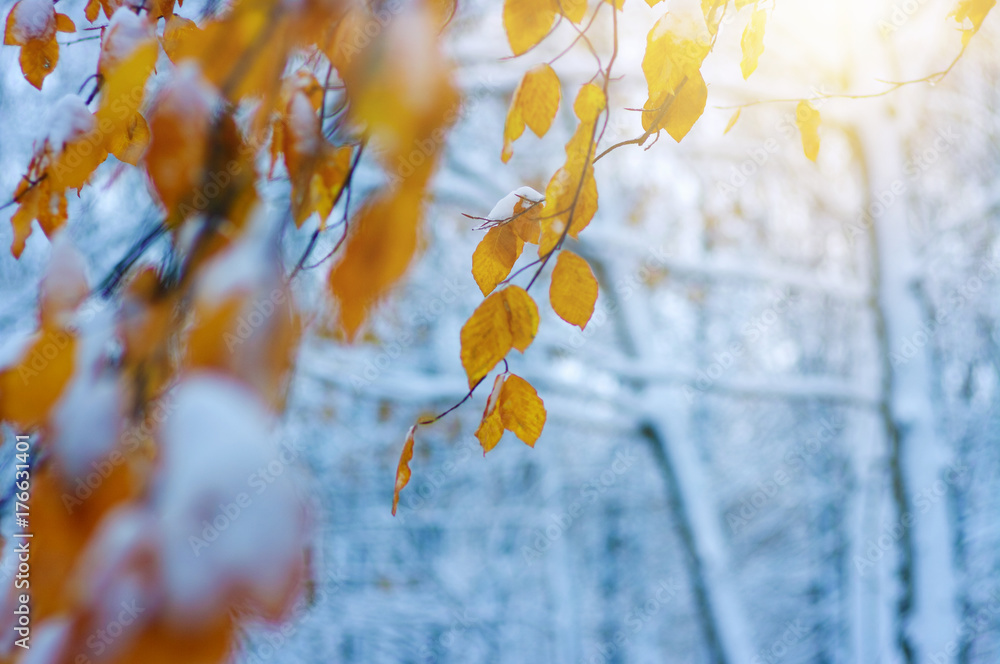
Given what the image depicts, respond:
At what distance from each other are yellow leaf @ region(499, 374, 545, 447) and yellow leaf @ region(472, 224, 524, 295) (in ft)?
0.50

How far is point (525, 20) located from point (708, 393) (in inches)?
138

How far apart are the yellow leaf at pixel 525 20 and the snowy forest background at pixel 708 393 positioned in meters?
1.17

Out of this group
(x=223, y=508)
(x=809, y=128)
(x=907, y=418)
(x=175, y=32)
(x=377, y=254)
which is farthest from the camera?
(x=907, y=418)

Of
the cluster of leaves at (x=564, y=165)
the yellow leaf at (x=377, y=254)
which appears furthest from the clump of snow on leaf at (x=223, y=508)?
the cluster of leaves at (x=564, y=165)

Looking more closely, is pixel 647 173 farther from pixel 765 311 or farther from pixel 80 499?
pixel 80 499

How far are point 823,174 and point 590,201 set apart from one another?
13.4 feet

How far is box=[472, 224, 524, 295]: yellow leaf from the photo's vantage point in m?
0.81

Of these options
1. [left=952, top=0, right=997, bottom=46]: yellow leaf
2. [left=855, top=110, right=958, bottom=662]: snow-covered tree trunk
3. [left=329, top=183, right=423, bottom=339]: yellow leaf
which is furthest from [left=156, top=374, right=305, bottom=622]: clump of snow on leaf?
[left=855, top=110, right=958, bottom=662]: snow-covered tree trunk

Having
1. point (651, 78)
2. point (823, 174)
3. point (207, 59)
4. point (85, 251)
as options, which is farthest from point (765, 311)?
point (85, 251)

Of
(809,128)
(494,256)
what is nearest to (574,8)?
(494,256)

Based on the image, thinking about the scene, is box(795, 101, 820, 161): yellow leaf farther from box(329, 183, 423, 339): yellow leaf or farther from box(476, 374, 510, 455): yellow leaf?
box(329, 183, 423, 339): yellow leaf

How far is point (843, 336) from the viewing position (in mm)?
4930

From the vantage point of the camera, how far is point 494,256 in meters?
0.82

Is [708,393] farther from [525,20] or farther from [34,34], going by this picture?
[34,34]
